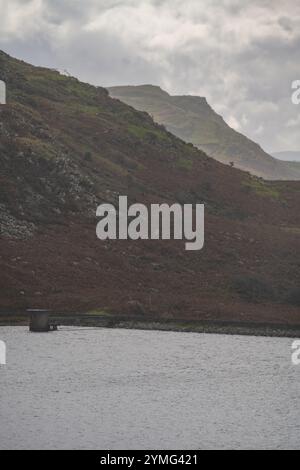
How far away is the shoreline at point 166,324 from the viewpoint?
244 feet

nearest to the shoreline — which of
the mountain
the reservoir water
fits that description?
the reservoir water

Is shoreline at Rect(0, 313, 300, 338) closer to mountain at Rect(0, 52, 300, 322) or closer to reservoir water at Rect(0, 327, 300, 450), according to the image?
reservoir water at Rect(0, 327, 300, 450)

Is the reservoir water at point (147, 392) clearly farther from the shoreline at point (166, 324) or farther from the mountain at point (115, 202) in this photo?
the mountain at point (115, 202)

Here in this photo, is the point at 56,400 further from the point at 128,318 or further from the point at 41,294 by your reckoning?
the point at 41,294

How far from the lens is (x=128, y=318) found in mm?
79250

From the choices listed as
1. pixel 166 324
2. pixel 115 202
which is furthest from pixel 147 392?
pixel 115 202

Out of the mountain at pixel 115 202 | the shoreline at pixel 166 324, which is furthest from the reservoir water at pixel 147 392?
the mountain at pixel 115 202

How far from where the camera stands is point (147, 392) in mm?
48688

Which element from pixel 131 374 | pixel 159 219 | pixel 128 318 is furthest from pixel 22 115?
pixel 131 374

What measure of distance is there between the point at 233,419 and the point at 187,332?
34.7 metres

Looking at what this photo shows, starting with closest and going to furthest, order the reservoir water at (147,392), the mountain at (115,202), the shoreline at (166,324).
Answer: the reservoir water at (147,392), the shoreline at (166,324), the mountain at (115,202)

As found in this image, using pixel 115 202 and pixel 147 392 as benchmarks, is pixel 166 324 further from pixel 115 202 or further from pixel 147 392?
pixel 115 202

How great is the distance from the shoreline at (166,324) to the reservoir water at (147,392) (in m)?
1.73

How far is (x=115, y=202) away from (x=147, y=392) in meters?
68.2
